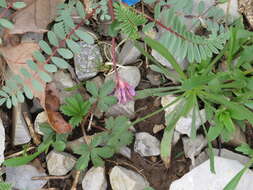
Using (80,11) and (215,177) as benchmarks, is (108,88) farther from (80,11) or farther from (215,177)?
(215,177)

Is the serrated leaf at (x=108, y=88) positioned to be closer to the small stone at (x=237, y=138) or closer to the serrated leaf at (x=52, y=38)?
the serrated leaf at (x=52, y=38)

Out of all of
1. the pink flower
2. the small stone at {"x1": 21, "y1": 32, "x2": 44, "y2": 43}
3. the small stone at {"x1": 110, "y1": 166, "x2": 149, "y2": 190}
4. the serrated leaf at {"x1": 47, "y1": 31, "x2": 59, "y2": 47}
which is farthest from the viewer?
the small stone at {"x1": 21, "y1": 32, "x2": 44, "y2": 43}

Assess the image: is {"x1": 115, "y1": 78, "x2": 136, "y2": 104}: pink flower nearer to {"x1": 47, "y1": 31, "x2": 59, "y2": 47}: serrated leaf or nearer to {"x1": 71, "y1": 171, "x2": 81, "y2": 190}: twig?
{"x1": 47, "y1": 31, "x2": 59, "y2": 47}: serrated leaf

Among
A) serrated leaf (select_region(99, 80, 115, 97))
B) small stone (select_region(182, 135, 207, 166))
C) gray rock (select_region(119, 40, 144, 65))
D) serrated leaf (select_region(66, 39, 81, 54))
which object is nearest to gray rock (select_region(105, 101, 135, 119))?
serrated leaf (select_region(99, 80, 115, 97))

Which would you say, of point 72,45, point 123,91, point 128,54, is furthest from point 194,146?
point 72,45

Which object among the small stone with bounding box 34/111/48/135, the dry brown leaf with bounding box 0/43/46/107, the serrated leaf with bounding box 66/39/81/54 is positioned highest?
the serrated leaf with bounding box 66/39/81/54

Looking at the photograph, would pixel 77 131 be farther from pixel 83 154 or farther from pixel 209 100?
pixel 209 100

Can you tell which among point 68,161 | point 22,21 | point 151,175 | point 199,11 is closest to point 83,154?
point 68,161
